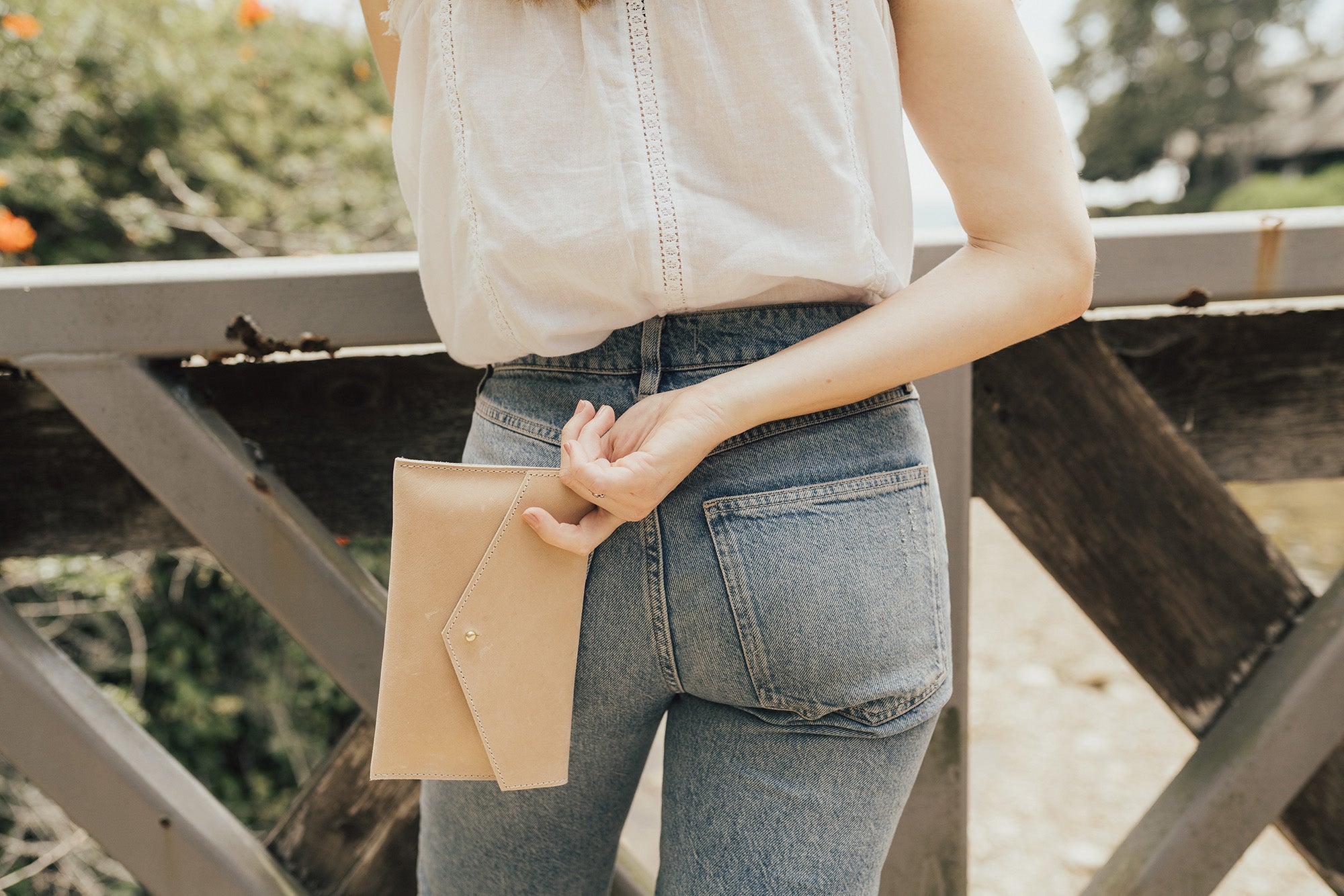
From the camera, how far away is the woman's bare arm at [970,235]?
0.69 meters

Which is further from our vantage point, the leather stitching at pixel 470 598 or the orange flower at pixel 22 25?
the orange flower at pixel 22 25

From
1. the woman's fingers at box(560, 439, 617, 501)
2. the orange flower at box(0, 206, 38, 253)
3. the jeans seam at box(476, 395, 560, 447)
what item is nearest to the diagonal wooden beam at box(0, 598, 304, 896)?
the jeans seam at box(476, 395, 560, 447)

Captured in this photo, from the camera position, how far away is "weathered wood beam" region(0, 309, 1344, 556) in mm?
1314

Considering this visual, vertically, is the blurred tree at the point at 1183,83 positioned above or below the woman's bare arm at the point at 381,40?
below

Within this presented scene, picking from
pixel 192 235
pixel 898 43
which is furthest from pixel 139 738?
pixel 192 235

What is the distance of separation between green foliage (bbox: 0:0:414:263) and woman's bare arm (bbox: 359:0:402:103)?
2.87 m

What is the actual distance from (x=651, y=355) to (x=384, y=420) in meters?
0.74

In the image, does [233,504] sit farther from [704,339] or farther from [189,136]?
[189,136]

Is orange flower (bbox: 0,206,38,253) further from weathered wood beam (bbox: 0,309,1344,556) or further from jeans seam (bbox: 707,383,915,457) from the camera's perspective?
jeans seam (bbox: 707,383,915,457)

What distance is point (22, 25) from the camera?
3.16m

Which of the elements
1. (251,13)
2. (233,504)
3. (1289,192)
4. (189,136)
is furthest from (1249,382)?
(1289,192)

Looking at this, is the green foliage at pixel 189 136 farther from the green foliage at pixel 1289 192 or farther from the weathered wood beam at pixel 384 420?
the green foliage at pixel 1289 192

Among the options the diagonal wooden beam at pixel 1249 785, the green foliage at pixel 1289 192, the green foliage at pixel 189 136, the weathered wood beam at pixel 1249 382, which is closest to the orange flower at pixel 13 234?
the green foliage at pixel 189 136

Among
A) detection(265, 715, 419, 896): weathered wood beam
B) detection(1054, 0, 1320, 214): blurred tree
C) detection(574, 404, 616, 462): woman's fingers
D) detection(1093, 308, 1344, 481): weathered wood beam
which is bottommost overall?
detection(1054, 0, 1320, 214): blurred tree
